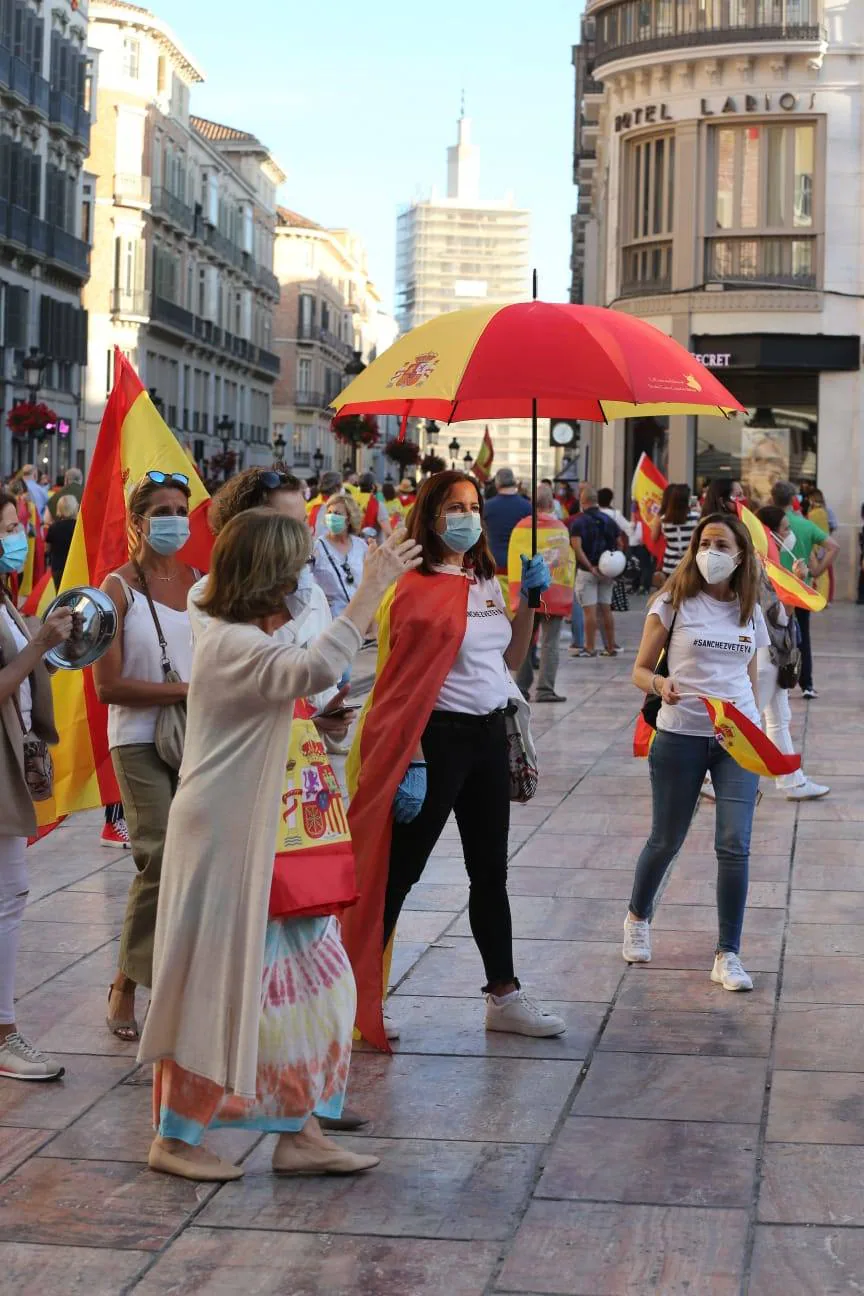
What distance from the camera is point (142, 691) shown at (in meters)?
6.06

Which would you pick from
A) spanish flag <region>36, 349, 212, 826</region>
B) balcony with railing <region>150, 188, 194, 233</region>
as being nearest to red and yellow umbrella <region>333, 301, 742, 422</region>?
spanish flag <region>36, 349, 212, 826</region>

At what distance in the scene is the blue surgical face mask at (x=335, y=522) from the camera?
1460 cm

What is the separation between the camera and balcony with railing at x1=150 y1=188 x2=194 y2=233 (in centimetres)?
6881

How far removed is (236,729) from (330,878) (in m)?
0.45

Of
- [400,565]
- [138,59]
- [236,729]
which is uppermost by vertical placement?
[138,59]

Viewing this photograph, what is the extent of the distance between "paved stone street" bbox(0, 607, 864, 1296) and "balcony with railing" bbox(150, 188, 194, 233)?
62.8 m

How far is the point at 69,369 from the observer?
174ft

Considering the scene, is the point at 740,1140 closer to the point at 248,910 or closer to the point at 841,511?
the point at 248,910

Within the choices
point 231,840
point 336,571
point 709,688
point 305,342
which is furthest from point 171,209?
point 231,840

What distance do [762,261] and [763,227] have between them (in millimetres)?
512

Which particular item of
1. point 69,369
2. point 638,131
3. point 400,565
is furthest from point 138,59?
point 400,565

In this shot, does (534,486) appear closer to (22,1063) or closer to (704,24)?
(22,1063)

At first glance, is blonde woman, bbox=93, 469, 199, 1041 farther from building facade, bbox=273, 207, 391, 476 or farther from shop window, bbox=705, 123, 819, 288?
building facade, bbox=273, 207, 391, 476

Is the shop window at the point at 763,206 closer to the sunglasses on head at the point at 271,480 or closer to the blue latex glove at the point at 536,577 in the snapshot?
the blue latex glove at the point at 536,577
